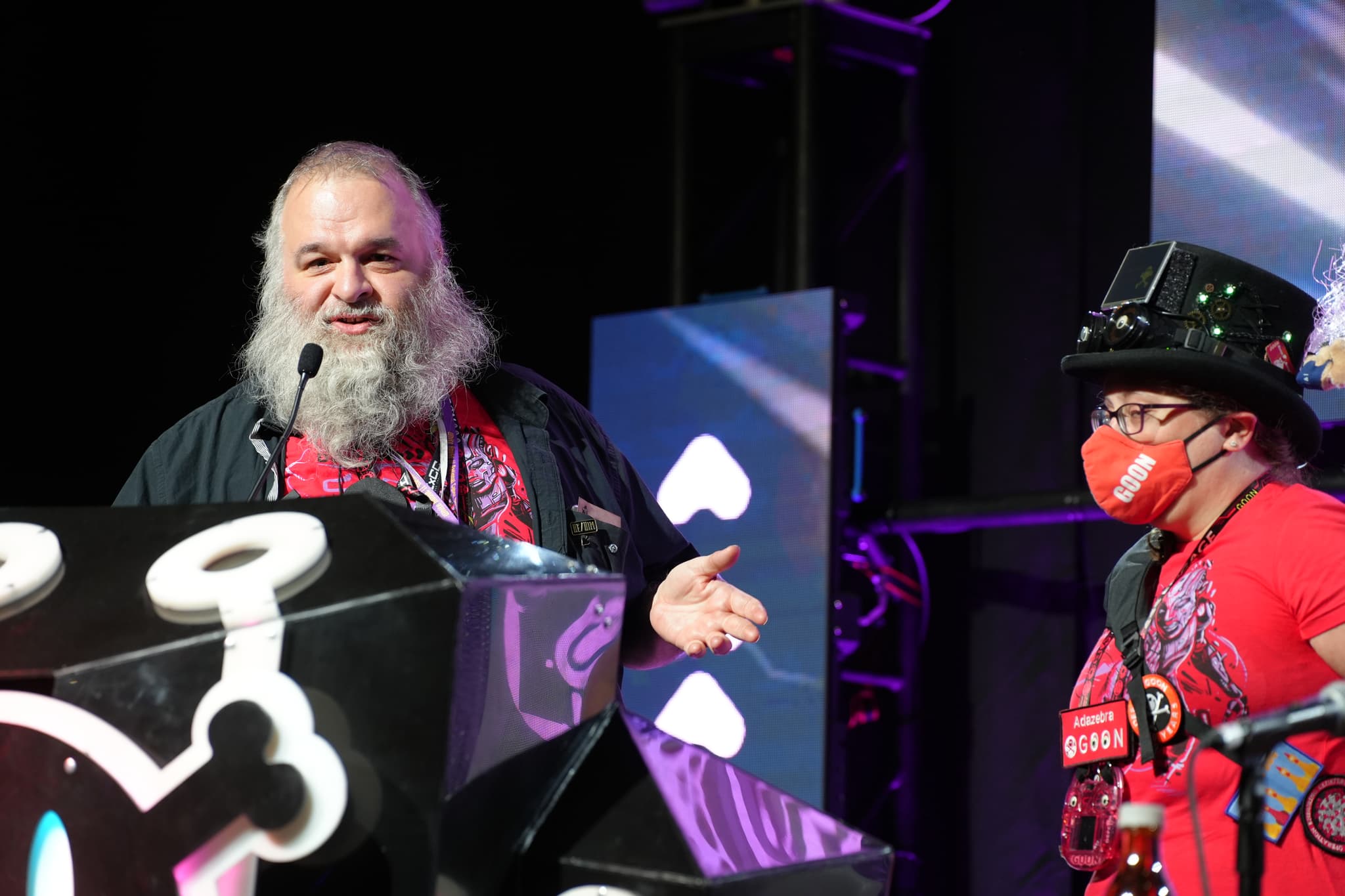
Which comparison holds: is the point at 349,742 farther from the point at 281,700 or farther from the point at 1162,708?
the point at 1162,708

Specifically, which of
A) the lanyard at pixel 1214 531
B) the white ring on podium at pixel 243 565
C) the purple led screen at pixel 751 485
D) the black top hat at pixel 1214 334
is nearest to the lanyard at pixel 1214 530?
the lanyard at pixel 1214 531

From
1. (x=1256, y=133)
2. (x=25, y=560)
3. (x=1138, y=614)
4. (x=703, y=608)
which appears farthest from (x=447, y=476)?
(x=1256, y=133)

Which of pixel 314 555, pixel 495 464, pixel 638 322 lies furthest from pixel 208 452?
pixel 638 322

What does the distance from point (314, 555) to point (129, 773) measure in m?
0.22

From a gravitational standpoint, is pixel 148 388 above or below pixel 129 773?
below

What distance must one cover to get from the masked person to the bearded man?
0.68 m

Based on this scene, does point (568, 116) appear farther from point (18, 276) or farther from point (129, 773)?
point (129, 773)

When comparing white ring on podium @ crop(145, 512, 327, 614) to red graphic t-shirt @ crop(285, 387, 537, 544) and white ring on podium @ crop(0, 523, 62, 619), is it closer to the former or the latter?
white ring on podium @ crop(0, 523, 62, 619)

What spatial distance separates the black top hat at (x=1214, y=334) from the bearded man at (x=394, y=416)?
77 cm

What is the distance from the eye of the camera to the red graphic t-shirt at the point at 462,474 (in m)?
2.20

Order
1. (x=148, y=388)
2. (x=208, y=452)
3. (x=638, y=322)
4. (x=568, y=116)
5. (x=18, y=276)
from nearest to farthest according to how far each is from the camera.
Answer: (x=208, y=452) < (x=18, y=276) < (x=148, y=388) < (x=638, y=322) < (x=568, y=116)

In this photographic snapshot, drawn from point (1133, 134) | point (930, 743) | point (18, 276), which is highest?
point (1133, 134)

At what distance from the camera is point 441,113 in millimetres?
4758

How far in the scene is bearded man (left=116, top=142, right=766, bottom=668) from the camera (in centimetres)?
220
